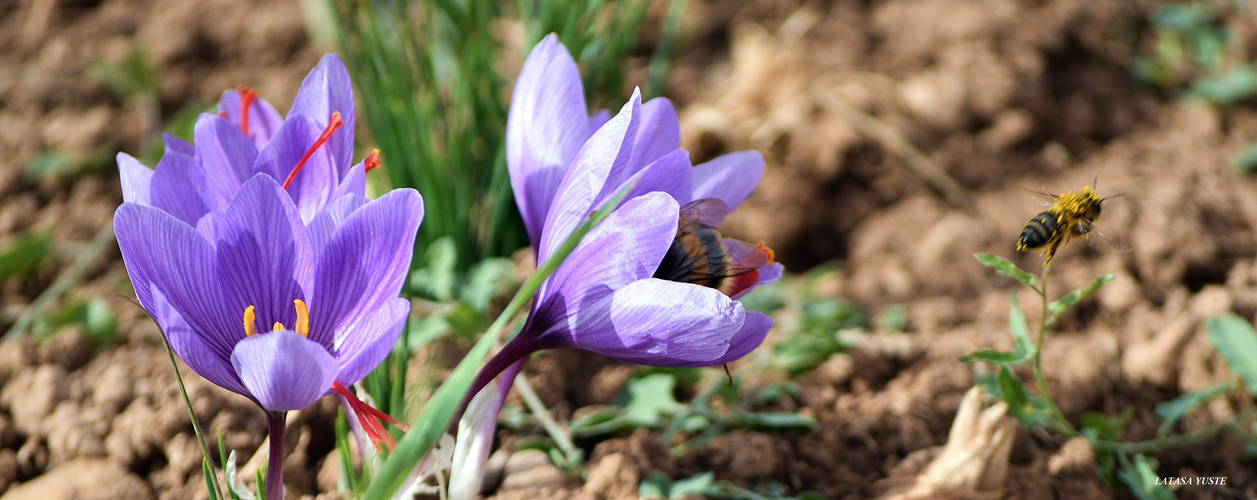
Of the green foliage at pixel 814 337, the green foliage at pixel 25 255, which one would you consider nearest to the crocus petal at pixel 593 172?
the green foliage at pixel 814 337

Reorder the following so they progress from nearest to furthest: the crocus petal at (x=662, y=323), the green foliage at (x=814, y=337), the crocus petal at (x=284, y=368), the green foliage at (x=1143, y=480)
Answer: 1. the crocus petal at (x=284, y=368)
2. the crocus petal at (x=662, y=323)
3. the green foliage at (x=1143, y=480)
4. the green foliage at (x=814, y=337)

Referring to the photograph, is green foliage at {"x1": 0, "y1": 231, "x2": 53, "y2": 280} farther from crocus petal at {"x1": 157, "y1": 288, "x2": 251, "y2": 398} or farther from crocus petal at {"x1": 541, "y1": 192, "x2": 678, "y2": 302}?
→ crocus petal at {"x1": 541, "y1": 192, "x2": 678, "y2": 302}

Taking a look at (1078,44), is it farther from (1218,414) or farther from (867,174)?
(1218,414)

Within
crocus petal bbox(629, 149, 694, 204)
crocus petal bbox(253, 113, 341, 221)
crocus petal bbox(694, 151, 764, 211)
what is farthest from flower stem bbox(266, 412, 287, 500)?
crocus petal bbox(694, 151, 764, 211)

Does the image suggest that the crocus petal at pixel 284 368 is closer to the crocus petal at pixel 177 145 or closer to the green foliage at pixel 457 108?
the crocus petal at pixel 177 145

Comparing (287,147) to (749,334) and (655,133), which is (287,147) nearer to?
(655,133)

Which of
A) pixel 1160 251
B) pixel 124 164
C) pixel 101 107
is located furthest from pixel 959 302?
pixel 101 107
